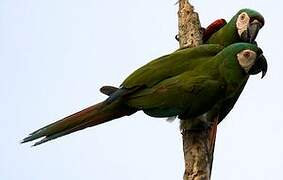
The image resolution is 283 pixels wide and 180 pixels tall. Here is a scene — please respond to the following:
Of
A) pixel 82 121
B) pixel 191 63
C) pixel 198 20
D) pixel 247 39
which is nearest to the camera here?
pixel 82 121

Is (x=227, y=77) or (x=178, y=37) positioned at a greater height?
(x=178, y=37)

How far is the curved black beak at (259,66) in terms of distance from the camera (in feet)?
14.0

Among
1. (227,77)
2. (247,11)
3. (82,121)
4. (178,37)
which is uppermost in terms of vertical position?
(247,11)

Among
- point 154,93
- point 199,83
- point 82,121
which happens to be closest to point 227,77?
point 199,83

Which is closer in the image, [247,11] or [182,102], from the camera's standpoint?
[182,102]

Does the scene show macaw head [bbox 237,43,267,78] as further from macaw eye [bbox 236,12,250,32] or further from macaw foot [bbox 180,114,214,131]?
macaw eye [bbox 236,12,250,32]

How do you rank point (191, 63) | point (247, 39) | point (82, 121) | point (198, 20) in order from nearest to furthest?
point (82, 121), point (191, 63), point (198, 20), point (247, 39)

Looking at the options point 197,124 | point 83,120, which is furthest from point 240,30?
point 83,120

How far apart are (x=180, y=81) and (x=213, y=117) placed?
1.17ft

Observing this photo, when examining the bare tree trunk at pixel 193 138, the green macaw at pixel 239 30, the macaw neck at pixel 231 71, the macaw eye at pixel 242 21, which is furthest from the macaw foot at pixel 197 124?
the macaw eye at pixel 242 21

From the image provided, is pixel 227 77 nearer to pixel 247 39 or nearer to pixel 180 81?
pixel 180 81

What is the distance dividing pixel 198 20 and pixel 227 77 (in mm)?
665

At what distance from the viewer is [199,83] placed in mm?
4027

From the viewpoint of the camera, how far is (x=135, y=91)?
4.09 metres
